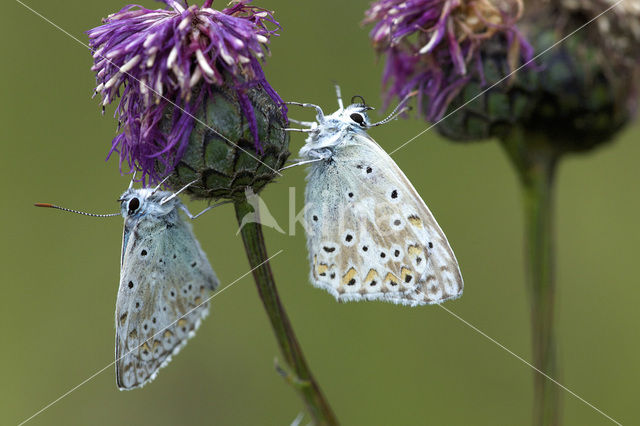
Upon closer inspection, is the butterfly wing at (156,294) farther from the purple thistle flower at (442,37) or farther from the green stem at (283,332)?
the purple thistle flower at (442,37)

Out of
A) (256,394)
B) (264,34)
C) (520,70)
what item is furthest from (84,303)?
(520,70)

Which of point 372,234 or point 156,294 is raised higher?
point 156,294

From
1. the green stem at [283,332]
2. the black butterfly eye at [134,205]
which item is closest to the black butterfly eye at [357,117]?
the green stem at [283,332]

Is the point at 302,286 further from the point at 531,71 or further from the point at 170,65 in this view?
the point at 170,65

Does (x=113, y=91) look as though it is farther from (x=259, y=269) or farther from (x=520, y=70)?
(x=520, y=70)

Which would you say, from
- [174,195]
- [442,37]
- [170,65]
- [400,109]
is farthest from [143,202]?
[442,37]

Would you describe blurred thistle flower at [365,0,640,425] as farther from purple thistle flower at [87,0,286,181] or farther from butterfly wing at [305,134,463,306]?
purple thistle flower at [87,0,286,181]

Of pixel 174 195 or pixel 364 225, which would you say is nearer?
pixel 174 195
